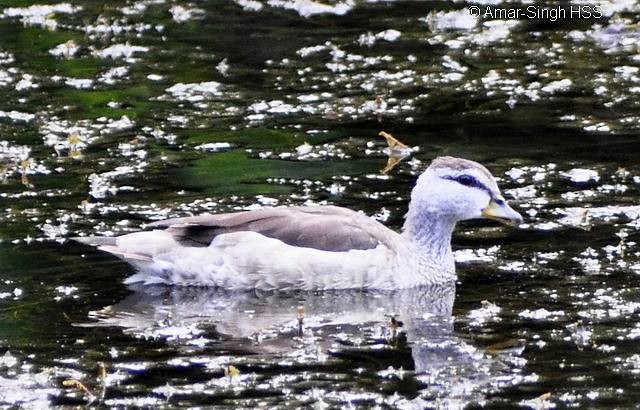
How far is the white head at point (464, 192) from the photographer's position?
12.1m

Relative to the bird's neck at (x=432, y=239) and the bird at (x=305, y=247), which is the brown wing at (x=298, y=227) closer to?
the bird at (x=305, y=247)

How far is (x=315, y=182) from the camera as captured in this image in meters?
14.1

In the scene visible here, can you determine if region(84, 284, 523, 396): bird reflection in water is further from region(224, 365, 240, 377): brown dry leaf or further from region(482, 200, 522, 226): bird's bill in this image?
region(482, 200, 522, 226): bird's bill

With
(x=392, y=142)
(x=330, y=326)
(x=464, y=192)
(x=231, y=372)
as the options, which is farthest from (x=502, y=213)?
(x=231, y=372)

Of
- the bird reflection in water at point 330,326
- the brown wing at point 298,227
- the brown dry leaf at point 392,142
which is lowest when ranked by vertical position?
the bird reflection in water at point 330,326

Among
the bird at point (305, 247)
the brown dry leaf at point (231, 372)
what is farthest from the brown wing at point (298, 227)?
the brown dry leaf at point (231, 372)

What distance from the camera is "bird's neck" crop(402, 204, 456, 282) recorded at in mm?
12039

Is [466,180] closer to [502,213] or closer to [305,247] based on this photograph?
[502,213]

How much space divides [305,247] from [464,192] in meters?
1.26

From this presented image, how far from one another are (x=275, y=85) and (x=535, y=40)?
3574mm

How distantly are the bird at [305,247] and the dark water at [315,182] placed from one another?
0.18 metres

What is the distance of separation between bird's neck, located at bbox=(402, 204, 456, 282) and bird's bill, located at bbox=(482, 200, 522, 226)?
1.05 feet

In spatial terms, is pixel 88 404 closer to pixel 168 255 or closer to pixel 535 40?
pixel 168 255

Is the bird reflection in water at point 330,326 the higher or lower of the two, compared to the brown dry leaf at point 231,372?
lower
